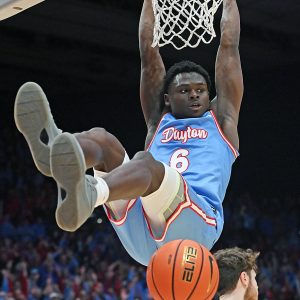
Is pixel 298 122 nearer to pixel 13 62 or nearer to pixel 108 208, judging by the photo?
pixel 13 62

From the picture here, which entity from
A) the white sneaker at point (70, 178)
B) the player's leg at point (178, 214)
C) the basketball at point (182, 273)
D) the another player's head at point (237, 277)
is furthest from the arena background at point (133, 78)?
the basketball at point (182, 273)

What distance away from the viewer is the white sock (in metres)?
3.58

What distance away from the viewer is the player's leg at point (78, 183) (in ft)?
11.1

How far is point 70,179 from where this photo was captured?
3.40m

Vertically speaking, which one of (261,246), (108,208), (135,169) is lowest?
(261,246)

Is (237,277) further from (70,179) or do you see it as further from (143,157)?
(70,179)

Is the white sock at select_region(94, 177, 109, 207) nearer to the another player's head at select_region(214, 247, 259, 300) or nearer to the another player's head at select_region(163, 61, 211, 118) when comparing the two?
the another player's head at select_region(214, 247, 259, 300)

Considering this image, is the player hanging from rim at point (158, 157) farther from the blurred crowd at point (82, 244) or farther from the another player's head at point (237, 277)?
the blurred crowd at point (82, 244)

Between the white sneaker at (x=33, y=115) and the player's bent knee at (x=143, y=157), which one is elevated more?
the white sneaker at (x=33, y=115)

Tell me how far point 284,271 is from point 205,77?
9.55 meters

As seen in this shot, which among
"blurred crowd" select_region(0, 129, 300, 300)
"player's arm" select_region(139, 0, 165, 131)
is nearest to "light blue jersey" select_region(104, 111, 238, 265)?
"player's arm" select_region(139, 0, 165, 131)

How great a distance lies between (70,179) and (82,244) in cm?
950

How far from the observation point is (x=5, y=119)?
54.5ft

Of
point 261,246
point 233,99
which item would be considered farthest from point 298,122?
point 233,99
